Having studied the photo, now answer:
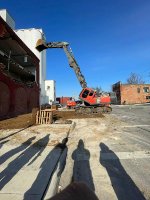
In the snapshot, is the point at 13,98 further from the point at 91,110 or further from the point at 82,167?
the point at 82,167

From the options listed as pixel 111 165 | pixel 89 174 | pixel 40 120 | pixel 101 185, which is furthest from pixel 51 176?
pixel 40 120

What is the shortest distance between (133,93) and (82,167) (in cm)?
7169

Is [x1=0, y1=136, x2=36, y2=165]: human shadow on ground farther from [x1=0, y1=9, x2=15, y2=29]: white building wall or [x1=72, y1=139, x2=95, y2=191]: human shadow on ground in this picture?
[x1=0, y1=9, x2=15, y2=29]: white building wall

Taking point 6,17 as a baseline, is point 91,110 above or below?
below

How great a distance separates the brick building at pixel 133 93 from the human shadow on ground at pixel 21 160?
220ft

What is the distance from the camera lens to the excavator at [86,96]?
27.5 meters

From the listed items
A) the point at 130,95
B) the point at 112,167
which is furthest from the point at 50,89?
the point at 112,167

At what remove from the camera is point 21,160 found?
7.39m

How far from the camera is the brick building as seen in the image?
75.8 meters

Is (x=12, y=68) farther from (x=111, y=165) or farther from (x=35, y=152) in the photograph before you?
(x=111, y=165)

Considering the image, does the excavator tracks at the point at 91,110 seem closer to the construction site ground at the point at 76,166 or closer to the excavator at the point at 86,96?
the excavator at the point at 86,96

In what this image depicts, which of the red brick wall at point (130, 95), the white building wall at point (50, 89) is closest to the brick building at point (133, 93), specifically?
the red brick wall at point (130, 95)

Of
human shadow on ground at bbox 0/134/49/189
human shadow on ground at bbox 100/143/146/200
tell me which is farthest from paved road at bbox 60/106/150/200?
human shadow on ground at bbox 0/134/49/189

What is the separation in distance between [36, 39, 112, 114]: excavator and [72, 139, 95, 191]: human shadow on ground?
1835cm
